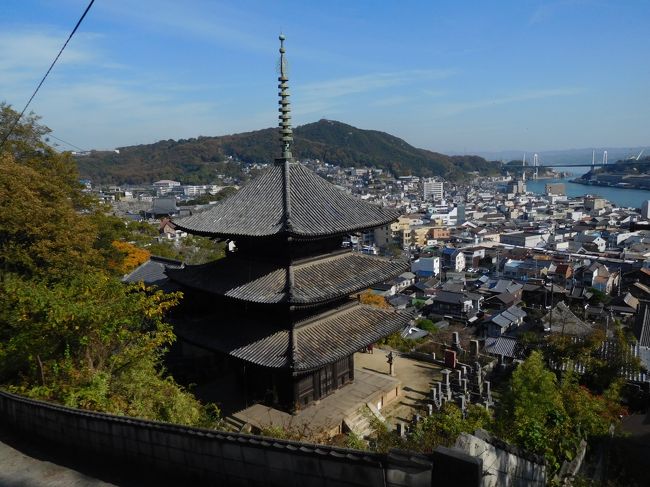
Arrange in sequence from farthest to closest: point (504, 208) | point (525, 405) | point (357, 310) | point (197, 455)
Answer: point (504, 208) → point (357, 310) → point (525, 405) → point (197, 455)

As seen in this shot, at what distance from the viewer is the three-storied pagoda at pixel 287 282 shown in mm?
14586

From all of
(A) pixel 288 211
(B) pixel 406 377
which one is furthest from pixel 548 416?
(A) pixel 288 211

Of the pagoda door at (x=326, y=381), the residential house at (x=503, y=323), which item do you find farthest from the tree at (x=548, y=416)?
the residential house at (x=503, y=323)

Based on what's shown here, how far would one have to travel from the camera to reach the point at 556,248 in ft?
354

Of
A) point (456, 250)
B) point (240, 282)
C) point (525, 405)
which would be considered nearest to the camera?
point (525, 405)

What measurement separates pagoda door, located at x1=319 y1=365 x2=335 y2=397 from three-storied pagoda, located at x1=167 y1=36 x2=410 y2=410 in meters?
0.04

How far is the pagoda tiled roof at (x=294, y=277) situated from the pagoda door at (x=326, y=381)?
3106mm

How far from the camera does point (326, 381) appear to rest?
653 inches

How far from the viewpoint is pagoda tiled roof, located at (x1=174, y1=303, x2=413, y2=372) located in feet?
47.1

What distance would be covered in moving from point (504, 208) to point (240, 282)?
183714 millimetres

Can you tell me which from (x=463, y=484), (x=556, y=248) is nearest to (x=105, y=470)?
(x=463, y=484)

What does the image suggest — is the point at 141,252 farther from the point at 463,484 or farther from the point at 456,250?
the point at 456,250

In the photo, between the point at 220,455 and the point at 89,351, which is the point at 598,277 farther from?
the point at 220,455

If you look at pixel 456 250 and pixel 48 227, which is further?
pixel 456 250
